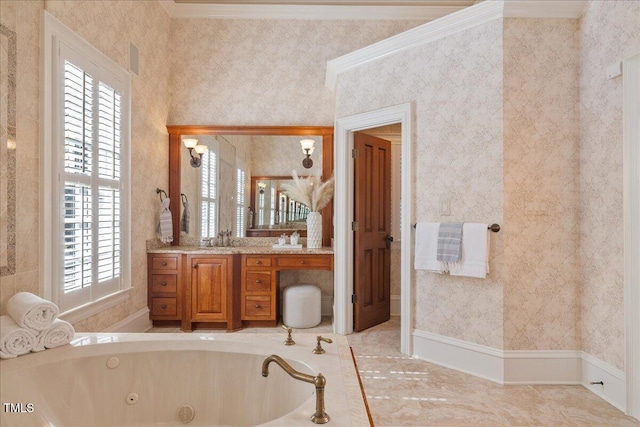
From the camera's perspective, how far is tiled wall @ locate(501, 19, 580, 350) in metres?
2.83

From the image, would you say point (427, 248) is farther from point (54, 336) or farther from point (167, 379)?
point (54, 336)

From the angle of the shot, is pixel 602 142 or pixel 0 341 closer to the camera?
pixel 0 341

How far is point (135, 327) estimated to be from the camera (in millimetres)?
3676

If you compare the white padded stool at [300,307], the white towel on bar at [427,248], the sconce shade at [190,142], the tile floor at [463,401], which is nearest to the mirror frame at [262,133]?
the sconce shade at [190,142]

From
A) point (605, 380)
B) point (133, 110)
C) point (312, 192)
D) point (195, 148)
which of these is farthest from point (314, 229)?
point (605, 380)

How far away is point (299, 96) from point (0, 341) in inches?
142

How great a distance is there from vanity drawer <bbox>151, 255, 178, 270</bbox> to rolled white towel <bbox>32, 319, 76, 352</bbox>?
2029 millimetres

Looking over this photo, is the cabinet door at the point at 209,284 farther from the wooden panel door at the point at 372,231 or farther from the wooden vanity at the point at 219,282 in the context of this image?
the wooden panel door at the point at 372,231

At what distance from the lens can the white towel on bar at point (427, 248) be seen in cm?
308

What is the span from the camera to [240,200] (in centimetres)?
452

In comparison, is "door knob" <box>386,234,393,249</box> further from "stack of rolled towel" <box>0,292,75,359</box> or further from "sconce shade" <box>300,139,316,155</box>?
"stack of rolled towel" <box>0,292,75,359</box>

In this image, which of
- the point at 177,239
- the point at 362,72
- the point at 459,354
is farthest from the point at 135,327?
the point at 362,72

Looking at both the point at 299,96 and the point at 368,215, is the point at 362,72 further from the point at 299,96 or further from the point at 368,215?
the point at 368,215

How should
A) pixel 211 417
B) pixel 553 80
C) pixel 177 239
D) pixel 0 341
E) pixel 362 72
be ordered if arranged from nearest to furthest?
pixel 0 341 < pixel 211 417 < pixel 553 80 < pixel 362 72 < pixel 177 239
